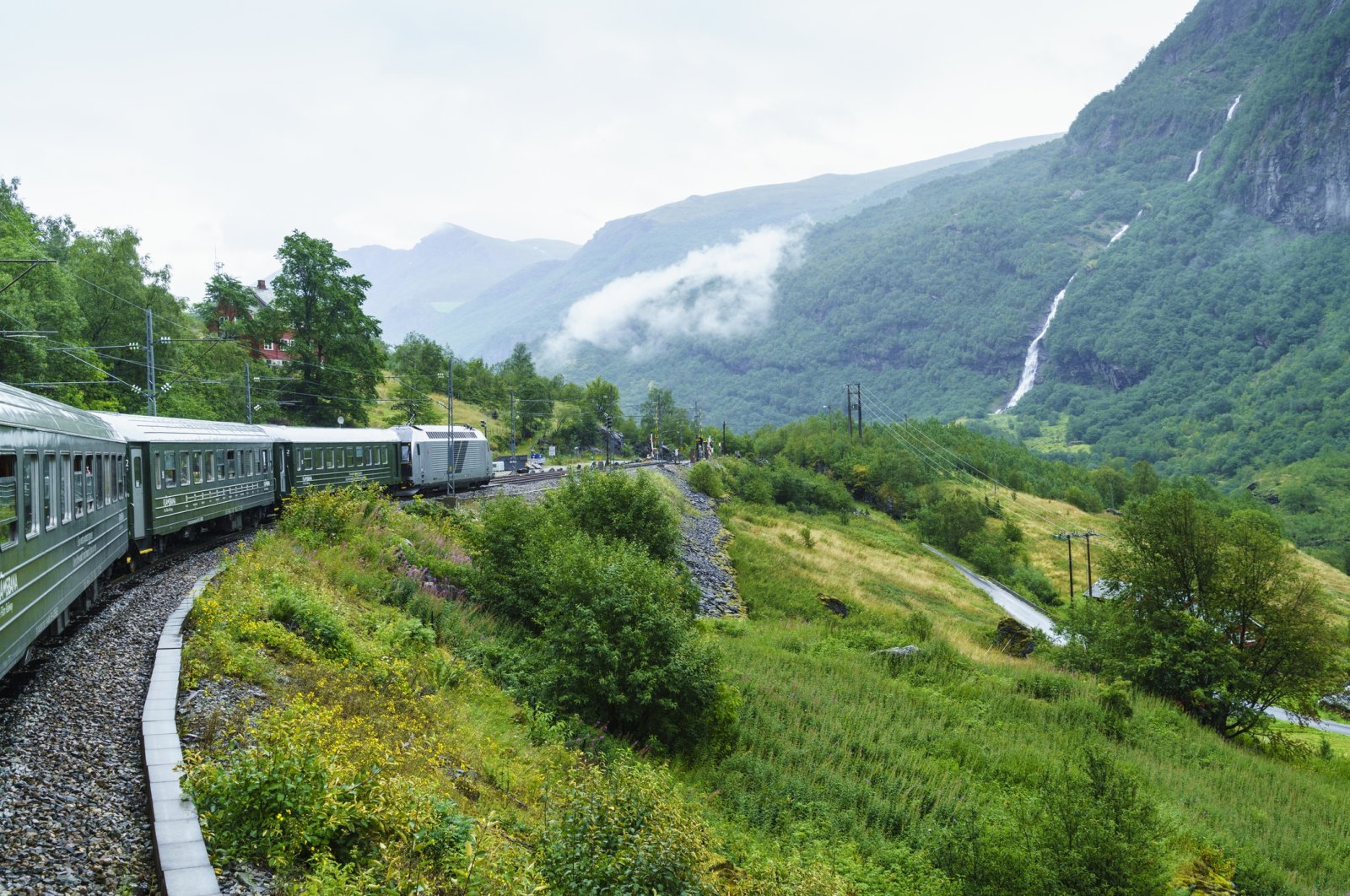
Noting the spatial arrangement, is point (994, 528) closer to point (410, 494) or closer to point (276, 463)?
point (410, 494)

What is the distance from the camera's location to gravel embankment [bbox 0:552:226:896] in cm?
529

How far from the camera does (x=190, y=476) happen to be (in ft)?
64.5

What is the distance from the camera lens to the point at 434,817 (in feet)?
21.2

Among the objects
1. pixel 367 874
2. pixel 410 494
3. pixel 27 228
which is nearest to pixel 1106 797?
pixel 367 874

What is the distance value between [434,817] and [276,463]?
24.1 metres

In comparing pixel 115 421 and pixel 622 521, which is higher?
pixel 115 421

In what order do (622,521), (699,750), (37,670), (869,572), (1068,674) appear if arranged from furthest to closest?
(869,572)
(1068,674)
(622,521)
(699,750)
(37,670)

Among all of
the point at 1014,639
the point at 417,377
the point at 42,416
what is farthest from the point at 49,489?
the point at 417,377

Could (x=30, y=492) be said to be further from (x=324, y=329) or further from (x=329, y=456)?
(x=324, y=329)

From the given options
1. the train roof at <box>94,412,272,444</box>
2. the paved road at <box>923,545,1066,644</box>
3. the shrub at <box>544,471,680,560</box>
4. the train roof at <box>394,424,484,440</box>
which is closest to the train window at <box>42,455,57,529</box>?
the train roof at <box>94,412,272,444</box>

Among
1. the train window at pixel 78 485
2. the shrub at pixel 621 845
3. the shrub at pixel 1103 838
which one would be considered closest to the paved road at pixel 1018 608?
the shrub at pixel 1103 838

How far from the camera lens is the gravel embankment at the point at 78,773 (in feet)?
17.3

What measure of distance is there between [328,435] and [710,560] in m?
16.8

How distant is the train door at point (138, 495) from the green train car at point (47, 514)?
2.24 metres
